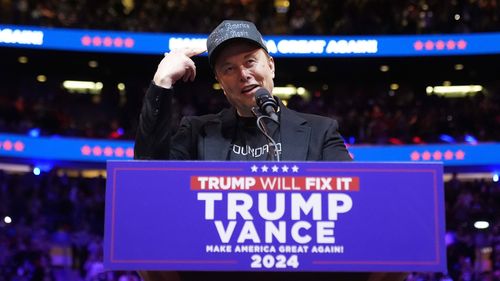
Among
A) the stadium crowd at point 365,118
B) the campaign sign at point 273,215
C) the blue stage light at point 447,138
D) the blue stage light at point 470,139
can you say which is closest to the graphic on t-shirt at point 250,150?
the campaign sign at point 273,215

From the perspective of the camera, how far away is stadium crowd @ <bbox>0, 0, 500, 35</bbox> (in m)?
18.2

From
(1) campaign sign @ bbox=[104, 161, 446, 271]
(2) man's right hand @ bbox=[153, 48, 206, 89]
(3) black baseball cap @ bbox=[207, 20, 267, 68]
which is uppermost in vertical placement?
(3) black baseball cap @ bbox=[207, 20, 267, 68]

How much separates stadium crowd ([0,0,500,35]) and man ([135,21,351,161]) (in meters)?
16.2

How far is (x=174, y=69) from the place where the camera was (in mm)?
2275

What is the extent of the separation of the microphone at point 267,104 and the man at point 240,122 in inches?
4.5

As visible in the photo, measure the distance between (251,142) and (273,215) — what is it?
0.50 metres

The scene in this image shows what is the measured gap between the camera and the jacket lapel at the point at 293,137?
2.28 metres

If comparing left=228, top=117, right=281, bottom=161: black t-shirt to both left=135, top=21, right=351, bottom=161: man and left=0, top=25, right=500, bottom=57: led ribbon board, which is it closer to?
left=135, top=21, right=351, bottom=161: man

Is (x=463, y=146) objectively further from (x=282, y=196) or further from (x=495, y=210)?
(x=282, y=196)

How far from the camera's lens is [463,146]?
1659 centimetres

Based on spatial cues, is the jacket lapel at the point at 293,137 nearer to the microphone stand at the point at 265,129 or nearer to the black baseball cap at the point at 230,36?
the microphone stand at the point at 265,129

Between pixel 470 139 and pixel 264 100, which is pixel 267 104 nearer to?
pixel 264 100

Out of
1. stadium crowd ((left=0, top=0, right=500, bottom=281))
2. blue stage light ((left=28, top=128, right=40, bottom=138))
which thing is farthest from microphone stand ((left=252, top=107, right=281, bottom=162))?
blue stage light ((left=28, top=128, right=40, bottom=138))

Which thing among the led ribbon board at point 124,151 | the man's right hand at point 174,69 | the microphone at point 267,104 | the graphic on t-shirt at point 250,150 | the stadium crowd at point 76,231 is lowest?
the graphic on t-shirt at point 250,150
